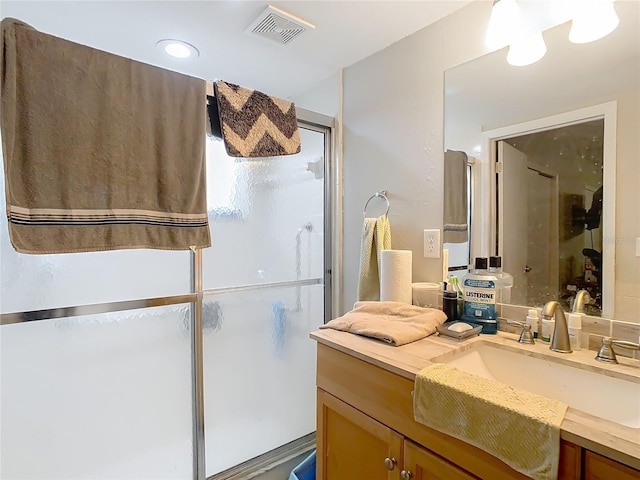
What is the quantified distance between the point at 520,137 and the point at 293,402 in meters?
1.67

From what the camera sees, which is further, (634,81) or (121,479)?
(121,479)

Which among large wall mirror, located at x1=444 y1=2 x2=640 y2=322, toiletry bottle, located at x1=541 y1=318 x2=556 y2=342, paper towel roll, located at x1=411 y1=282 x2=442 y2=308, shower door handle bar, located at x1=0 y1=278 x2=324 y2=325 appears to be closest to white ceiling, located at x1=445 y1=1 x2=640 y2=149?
large wall mirror, located at x1=444 y1=2 x2=640 y2=322

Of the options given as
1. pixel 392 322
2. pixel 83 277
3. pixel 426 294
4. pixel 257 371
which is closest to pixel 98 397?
pixel 83 277

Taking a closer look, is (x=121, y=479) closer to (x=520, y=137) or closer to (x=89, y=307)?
(x=89, y=307)

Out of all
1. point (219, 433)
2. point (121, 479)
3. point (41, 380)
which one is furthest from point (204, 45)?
point (121, 479)

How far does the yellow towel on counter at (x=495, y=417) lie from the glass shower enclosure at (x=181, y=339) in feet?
3.51

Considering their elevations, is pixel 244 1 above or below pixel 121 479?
above

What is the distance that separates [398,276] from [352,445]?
614 mm

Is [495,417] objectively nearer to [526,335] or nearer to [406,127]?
[526,335]

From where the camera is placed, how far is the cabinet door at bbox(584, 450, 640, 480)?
0.56 meters

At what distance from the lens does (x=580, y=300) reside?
1032 mm

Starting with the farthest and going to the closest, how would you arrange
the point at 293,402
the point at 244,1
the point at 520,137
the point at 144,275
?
the point at 293,402, the point at 144,275, the point at 244,1, the point at 520,137

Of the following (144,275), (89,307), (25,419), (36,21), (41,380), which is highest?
(36,21)

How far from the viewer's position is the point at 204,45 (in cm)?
158
